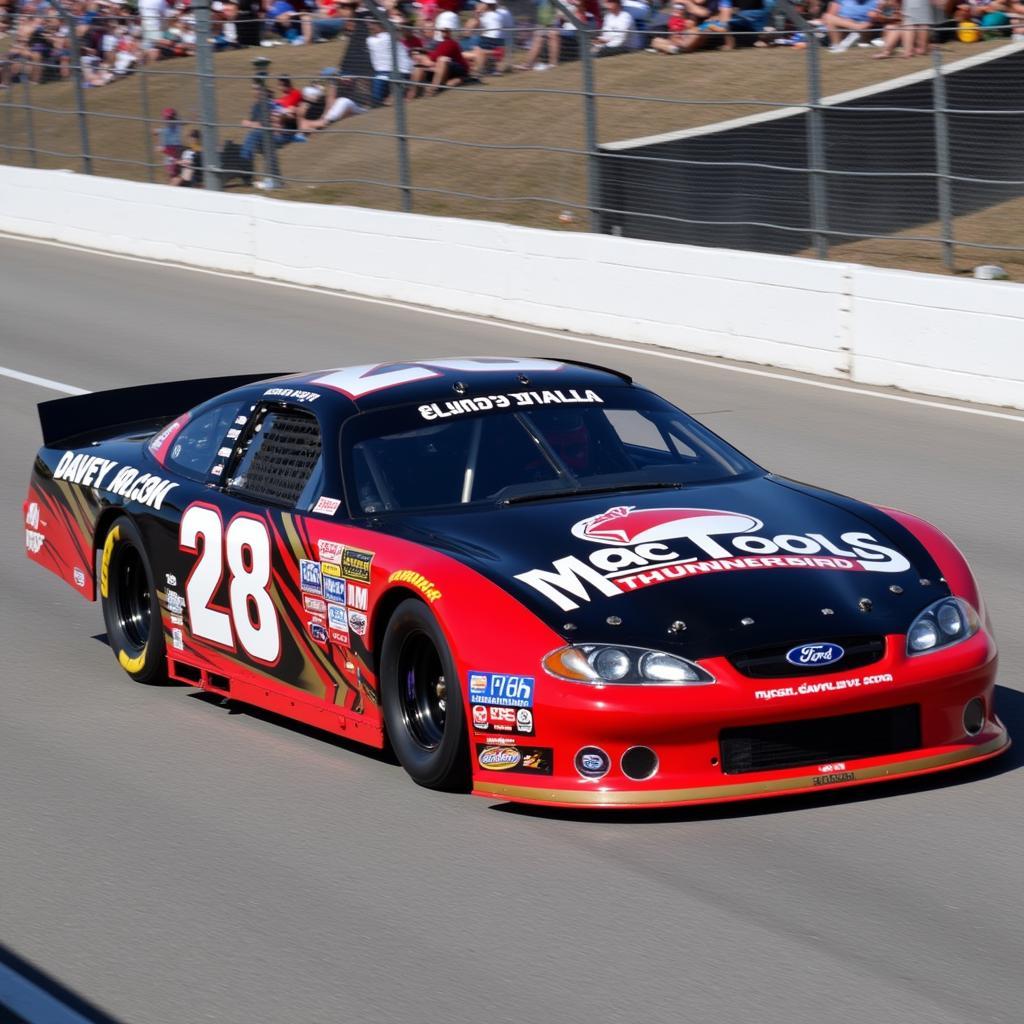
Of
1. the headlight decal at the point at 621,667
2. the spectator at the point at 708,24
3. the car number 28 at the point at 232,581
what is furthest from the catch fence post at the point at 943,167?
the headlight decal at the point at 621,667

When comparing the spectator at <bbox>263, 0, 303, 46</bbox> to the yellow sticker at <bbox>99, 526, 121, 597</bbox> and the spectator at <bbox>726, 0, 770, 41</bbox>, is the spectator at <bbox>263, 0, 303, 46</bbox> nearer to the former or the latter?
the spectator at <bbox>726, 0, 770, 41</bbox>

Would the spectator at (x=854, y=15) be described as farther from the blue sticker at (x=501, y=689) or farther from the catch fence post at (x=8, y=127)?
the catch fence post at (x=8, y=127)

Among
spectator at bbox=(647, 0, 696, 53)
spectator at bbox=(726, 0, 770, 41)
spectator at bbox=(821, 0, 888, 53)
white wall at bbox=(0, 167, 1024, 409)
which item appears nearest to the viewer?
white wall at bbox=(0, 167, 1024, 409)

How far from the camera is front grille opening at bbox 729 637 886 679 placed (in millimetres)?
5430

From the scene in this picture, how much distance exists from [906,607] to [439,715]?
1.50 m

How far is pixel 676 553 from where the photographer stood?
19.1ft

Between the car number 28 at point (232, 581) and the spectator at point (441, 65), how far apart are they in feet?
43.1

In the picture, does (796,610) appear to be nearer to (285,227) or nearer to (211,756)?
(211,756)

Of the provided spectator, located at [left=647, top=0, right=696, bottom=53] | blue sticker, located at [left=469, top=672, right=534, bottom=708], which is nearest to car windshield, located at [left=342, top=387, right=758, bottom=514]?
blue sticker, located at [left=469, top=672, right=534, bottom=708]

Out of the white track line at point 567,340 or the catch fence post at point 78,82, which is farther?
the catch fence post at point 78,82

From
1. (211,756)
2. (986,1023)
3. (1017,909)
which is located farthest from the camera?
(211,756)

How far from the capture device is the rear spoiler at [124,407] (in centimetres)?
889

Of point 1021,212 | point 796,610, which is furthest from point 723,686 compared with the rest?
point 1021,212

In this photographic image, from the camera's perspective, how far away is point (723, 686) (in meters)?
5.38
